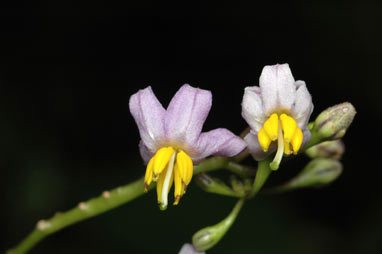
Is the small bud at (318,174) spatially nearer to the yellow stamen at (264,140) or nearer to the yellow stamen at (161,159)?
the yellow stamen at (264,140)

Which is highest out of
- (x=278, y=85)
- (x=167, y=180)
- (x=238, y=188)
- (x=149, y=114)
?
(x=149, y=114)

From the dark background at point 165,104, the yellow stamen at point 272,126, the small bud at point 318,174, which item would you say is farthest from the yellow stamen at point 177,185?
the dark background at point 165,104

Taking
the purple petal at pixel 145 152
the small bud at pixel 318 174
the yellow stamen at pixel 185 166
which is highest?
the purple petal at pixel 145 152

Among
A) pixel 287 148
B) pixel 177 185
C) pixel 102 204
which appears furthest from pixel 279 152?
pixel 102 204

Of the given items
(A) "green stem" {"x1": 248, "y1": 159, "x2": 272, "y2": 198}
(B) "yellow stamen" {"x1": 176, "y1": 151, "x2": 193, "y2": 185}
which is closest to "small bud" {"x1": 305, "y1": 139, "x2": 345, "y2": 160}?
(A) "green stem" {"x1": 248, "y1": 159, "x2": 272, "y2": 198}

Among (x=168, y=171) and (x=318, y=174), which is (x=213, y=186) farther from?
(x=318, y=174)

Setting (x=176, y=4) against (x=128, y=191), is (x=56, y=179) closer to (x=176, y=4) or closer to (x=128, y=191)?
(x=176, y=4)
